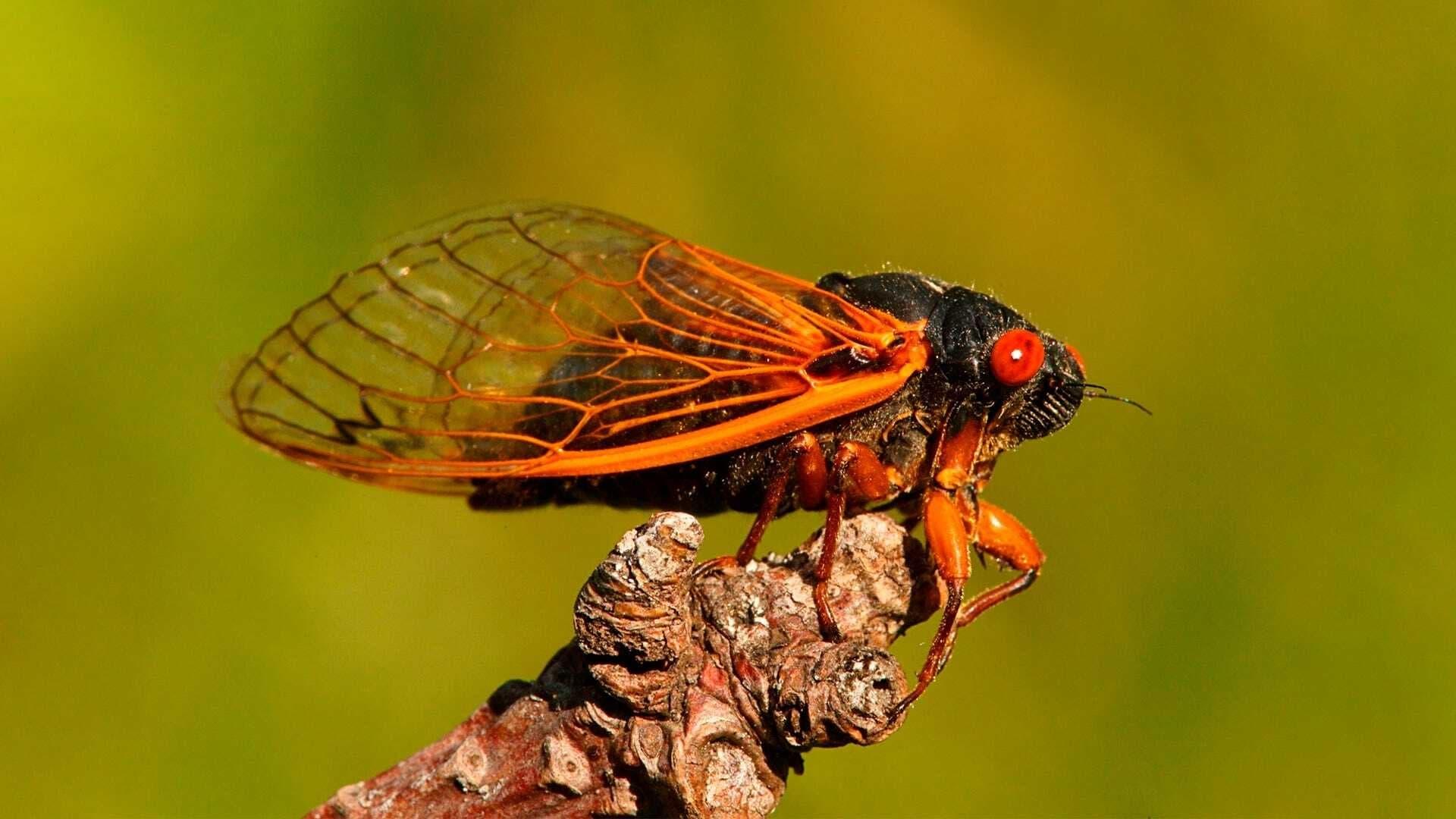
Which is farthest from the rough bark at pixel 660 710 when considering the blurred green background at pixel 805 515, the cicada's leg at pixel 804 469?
the blurred green background at pixel 805 515

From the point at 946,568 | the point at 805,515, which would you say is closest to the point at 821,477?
the point at 946,568

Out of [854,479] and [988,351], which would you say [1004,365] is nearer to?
[988,351]

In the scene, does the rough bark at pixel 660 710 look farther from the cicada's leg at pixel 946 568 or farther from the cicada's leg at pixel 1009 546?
the cicada's leg at pixel 1009 546

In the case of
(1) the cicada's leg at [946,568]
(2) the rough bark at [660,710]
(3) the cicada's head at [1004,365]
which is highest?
(3) the cicada's head at [1004,365]

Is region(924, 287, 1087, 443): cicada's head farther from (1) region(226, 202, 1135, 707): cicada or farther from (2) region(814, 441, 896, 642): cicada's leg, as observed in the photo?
(2) region(814, 441, 896, 642): cicada's leg

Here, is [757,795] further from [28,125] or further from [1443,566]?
[28,125]

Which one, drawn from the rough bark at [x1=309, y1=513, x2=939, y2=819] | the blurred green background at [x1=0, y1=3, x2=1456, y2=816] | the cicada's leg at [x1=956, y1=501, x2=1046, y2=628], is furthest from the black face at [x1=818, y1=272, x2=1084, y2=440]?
the blurred green background at [x1=0, y1=3, x2=1456, y2=816]

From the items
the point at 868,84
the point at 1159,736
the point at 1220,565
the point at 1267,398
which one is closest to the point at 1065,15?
the point at 868,84

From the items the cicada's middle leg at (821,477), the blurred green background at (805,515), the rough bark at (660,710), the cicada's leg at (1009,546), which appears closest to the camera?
the rough bark at (660,710)
